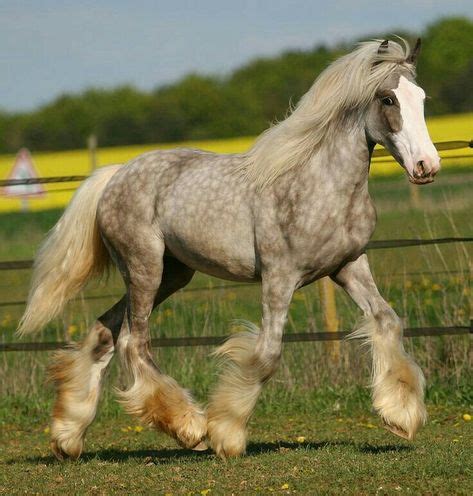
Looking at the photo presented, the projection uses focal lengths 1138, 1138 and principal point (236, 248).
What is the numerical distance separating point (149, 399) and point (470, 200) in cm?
562

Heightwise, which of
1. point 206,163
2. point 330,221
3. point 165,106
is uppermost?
point 165,106

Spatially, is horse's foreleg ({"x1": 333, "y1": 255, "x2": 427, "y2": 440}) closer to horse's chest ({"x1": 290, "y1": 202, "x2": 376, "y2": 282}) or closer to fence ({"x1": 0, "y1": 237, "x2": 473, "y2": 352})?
horse's chest ({"x1": 290, "y1": 202, "x2": 376, "y2": 282})

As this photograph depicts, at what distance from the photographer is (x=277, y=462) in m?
5.98

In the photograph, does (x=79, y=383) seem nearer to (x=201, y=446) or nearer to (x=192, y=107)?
(x=201, y=446)

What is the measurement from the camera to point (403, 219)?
1241cm

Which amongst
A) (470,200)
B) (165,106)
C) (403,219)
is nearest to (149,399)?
(470,200)

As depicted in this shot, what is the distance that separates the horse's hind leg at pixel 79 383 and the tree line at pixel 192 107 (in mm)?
26743

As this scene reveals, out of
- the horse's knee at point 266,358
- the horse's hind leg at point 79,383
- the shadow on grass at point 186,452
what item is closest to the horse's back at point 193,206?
the horse's knee at point 266,358

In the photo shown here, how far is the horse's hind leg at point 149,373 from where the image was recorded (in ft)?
21.0

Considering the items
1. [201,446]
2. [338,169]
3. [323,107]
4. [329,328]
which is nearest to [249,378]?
[201,446]

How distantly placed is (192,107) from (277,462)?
3570 cm

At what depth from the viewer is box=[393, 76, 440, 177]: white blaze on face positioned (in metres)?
5.66

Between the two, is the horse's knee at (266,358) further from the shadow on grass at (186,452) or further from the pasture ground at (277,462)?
the shadow on grass at (186,452)

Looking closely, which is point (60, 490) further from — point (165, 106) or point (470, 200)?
point (165, 106)
